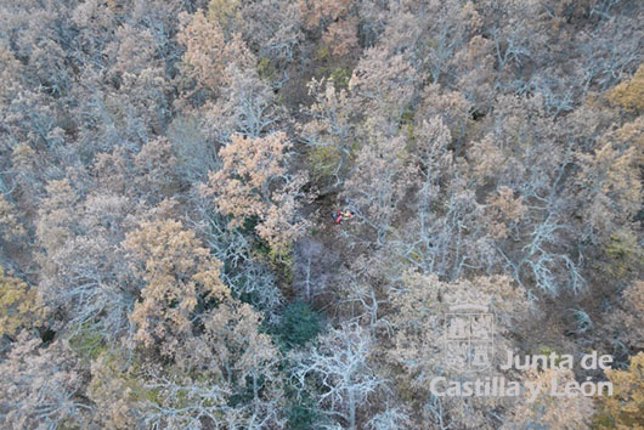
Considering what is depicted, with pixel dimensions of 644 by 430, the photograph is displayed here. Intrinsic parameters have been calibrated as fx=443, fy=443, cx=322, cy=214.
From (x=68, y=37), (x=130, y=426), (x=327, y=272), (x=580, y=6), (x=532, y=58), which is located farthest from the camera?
(x=68, y=37)

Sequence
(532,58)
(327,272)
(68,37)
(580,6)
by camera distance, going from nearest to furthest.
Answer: (327,272) → (532,58) → (580,6) → (68,37)

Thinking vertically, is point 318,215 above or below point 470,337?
above

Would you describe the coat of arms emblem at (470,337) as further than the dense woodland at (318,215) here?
No

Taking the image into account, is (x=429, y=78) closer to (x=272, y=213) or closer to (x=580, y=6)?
(x=580, y=6)

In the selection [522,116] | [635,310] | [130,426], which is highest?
[522,116]

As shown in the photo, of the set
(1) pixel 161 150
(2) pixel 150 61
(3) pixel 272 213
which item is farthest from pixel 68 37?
(3) pixel 272 213

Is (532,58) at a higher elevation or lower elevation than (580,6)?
lower

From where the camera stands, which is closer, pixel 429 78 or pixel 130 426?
pixel 130 426

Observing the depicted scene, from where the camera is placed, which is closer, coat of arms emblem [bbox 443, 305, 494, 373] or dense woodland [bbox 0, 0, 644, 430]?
coat of arms emblem [bbox 443, 305, 494, 373]
